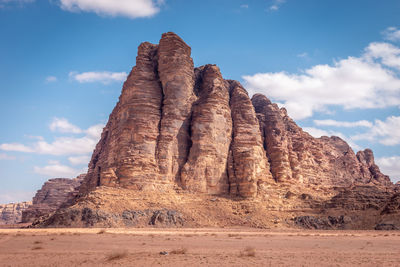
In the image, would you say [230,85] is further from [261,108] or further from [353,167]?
[353,167]

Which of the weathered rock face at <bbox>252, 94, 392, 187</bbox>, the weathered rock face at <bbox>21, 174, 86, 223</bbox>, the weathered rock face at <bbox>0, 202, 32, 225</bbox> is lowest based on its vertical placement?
the weathered rock face at <bbox>0, 202, 32, 225</bbox>

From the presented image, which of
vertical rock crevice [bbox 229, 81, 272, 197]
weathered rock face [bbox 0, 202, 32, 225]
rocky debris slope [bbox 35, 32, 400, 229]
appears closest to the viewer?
rocky debris slope [bbox 35, 32, 400, 229]

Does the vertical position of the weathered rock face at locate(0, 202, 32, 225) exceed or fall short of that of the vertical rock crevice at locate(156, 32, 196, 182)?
it falls short

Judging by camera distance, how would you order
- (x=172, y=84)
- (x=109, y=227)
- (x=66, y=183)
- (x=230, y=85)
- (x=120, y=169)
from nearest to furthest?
(x=109, y=227) < (x=120, y=169) < (x=172, y=84) < (x=230, y=85) < (x=66, y=183)

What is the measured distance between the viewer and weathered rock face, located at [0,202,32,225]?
494 feet

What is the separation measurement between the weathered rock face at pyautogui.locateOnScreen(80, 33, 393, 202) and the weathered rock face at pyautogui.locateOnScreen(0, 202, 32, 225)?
321 feet

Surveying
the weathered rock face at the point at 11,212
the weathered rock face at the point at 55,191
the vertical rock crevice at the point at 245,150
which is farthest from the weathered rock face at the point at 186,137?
the weathered rock face at the point at 11,212

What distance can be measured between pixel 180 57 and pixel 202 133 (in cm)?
1559

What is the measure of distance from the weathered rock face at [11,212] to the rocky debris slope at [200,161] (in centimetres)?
9973

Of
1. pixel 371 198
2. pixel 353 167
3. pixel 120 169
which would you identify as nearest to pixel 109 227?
pixel 120 169

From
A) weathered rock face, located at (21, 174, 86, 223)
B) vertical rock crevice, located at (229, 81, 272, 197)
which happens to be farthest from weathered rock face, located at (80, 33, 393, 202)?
weathered rock face, located at (21, 174, 86, 223)

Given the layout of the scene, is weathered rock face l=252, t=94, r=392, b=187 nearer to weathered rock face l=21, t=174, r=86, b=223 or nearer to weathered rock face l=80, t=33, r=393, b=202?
weathered rock face l=80, t=33, r=393, b=202

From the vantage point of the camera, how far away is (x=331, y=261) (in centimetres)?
1514

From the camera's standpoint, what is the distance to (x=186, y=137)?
63.0 m
